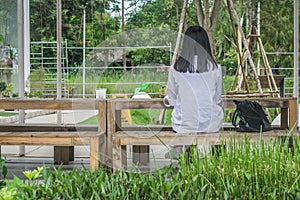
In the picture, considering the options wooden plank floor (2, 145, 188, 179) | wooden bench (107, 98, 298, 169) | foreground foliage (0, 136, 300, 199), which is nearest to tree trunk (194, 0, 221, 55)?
wooden plank floor (2, 145, 188, 179)

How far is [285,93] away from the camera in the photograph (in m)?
6.89

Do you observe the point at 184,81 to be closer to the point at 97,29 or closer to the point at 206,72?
the point at 206,72

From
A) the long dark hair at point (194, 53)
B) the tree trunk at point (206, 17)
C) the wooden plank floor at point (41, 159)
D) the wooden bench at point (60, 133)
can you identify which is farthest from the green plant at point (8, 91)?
the long dark hair at point (194, 53)

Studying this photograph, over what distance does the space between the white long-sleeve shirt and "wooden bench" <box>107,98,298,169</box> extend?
0.13 m

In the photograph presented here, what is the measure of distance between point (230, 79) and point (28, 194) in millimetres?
6153

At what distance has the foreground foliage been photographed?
59.3 inches

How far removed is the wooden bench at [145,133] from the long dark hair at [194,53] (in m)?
0.35

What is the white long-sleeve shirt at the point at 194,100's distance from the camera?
349cm

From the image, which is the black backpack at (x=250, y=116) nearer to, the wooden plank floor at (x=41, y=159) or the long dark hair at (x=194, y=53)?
the long dark hair at (x=194, y=53)

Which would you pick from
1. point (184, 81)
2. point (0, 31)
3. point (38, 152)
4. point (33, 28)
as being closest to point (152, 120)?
point (184, 81)

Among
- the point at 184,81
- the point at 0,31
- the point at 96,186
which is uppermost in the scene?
the point at 0,31

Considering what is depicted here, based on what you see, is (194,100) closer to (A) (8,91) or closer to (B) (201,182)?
(B) (201,182)

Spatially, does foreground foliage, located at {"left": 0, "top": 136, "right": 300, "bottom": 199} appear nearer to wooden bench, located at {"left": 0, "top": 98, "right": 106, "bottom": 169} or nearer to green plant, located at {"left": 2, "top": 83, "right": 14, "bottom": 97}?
Answer: wooden bench, located at {"left": 0, "top": 98, "right": 106, "bottom": 169}

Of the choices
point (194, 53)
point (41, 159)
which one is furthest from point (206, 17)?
point (194, 53)
